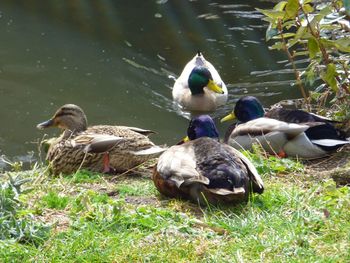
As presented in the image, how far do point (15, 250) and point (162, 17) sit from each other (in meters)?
12.6

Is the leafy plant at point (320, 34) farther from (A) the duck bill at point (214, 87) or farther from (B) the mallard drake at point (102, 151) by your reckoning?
(A) the duck bill at point (214, 87)

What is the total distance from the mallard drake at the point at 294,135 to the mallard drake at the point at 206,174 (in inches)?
54.4

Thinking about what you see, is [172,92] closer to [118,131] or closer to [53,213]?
[118,131]

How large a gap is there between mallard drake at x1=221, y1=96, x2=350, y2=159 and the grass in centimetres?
153

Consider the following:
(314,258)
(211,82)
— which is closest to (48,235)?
(314,258)

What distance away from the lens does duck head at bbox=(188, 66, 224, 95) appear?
13430 mm

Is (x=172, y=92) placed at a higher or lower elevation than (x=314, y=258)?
lower

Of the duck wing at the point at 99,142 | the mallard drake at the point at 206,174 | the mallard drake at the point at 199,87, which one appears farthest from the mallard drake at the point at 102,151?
the mallard drake at the point at 199,87

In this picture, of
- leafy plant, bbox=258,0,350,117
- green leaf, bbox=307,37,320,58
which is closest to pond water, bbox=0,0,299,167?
leafy plant, bbox=258,0,350,117

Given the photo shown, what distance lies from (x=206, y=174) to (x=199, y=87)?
8108 millimetres

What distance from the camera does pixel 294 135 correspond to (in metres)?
7.62

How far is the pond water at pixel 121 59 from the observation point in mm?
11695

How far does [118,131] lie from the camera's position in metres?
7.71

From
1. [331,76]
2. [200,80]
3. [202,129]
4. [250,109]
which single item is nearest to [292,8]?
[331,76]
